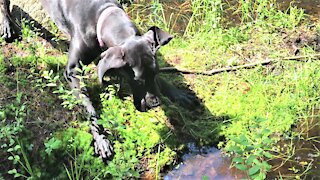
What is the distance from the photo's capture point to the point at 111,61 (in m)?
3.37

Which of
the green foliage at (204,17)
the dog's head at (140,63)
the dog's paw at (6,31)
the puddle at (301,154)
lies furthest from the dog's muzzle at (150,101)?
the dog's paw at (6,31)

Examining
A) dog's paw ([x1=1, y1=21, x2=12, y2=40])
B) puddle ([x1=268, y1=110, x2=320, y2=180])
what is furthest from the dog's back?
puddle ([x1=268, y1=110, x2=320, y2=180])

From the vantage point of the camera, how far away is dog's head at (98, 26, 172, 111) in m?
3.39

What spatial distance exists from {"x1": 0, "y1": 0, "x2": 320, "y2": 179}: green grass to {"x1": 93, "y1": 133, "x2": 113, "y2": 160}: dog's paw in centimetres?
5

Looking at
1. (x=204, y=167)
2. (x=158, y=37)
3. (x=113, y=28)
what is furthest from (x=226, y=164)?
(x=113, y=28)

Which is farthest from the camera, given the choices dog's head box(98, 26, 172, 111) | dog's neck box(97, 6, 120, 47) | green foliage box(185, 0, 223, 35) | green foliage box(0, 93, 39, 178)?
green foliage box(185, 0, 223, 35)

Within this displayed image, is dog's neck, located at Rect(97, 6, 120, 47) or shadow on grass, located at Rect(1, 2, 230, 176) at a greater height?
dog's neck, located at Rect(97, 6, 120, 47)

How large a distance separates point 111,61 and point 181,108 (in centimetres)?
90

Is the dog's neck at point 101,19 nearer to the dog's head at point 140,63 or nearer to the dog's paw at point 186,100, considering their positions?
the dog's head at point 140,63

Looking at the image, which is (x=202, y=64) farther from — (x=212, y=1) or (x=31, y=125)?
(x=31, y=125)

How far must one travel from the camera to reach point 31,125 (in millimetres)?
3725

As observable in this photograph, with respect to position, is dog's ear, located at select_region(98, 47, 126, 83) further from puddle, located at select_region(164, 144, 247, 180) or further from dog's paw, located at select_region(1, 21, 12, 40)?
dog's paw, located at select_region(1, 21, 12, 40)

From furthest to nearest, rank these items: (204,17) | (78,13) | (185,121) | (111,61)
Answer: (204,17)
(78,13)
(185,121)
(111,61)

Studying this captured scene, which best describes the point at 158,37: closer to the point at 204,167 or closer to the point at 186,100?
the point at 186,100
